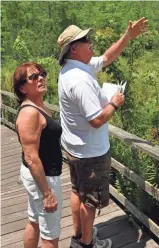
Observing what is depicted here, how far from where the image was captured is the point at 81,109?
101 inches

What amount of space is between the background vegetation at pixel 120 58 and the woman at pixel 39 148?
114 cm

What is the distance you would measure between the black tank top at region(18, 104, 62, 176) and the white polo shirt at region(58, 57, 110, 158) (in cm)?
24

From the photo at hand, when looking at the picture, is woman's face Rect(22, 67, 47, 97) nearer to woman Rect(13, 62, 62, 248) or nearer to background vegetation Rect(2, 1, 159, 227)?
woman Rect(13, 62, 62, 248)

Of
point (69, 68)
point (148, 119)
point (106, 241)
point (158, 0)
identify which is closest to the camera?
point (69, 68)

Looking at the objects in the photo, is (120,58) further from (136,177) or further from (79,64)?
(79,64)

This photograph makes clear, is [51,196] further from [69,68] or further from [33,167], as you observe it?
[69,68]

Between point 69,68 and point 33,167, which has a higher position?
point 69,68

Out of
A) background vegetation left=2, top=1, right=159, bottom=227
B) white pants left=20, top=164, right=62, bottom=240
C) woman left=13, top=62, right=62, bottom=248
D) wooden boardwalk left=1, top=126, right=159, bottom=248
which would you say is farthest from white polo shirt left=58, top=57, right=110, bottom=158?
wooden boardwalk left=1, top=126, right=159, bottom=248

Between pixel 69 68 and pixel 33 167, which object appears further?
pixel 69 68

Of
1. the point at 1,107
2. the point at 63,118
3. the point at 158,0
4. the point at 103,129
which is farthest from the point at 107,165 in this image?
the point at 158,0

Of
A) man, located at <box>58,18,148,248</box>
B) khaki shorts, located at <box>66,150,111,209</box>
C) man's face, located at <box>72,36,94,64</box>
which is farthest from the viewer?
khaki shorts, located at <box>66,150,111,209</box>

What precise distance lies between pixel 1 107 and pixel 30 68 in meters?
5.88

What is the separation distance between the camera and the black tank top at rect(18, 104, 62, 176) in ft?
7.81

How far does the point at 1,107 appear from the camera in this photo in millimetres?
8180
